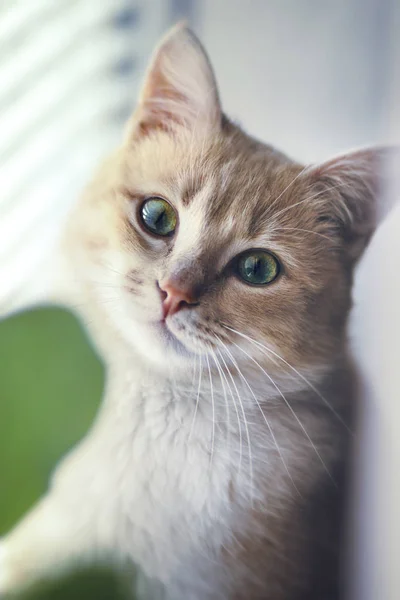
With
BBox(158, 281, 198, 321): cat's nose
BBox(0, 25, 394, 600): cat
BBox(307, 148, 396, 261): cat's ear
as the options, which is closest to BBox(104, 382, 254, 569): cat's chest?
BBox(0, 25, 394, 600): cat

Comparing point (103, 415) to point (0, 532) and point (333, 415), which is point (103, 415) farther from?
point (333, 415)

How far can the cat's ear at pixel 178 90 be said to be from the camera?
850mm

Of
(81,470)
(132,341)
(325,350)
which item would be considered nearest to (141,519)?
(81,470)

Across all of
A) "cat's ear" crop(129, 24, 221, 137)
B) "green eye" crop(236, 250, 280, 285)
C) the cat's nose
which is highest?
"cat's ear" crop(129, 24, 221, 137)

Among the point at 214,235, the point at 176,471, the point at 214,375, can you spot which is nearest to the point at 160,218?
the point at 214,235

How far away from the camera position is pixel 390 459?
2.89 feet

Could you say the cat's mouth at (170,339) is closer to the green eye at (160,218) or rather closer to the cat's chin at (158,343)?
the cat's chin at (158,343)

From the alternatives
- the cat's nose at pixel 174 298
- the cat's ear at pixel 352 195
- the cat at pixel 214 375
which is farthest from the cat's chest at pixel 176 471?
the cat's ear at pixel 352 195

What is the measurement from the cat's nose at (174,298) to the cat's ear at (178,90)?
0.81 ft

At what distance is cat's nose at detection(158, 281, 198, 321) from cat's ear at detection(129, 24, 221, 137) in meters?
0.25

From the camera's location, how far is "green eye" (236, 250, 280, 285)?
84 cm

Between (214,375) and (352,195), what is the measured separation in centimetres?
31

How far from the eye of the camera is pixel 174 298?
2.57 feet

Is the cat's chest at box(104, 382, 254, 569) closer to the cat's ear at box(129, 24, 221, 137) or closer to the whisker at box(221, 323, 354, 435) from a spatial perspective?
the whisker at box(221, 323, 354, 435)
